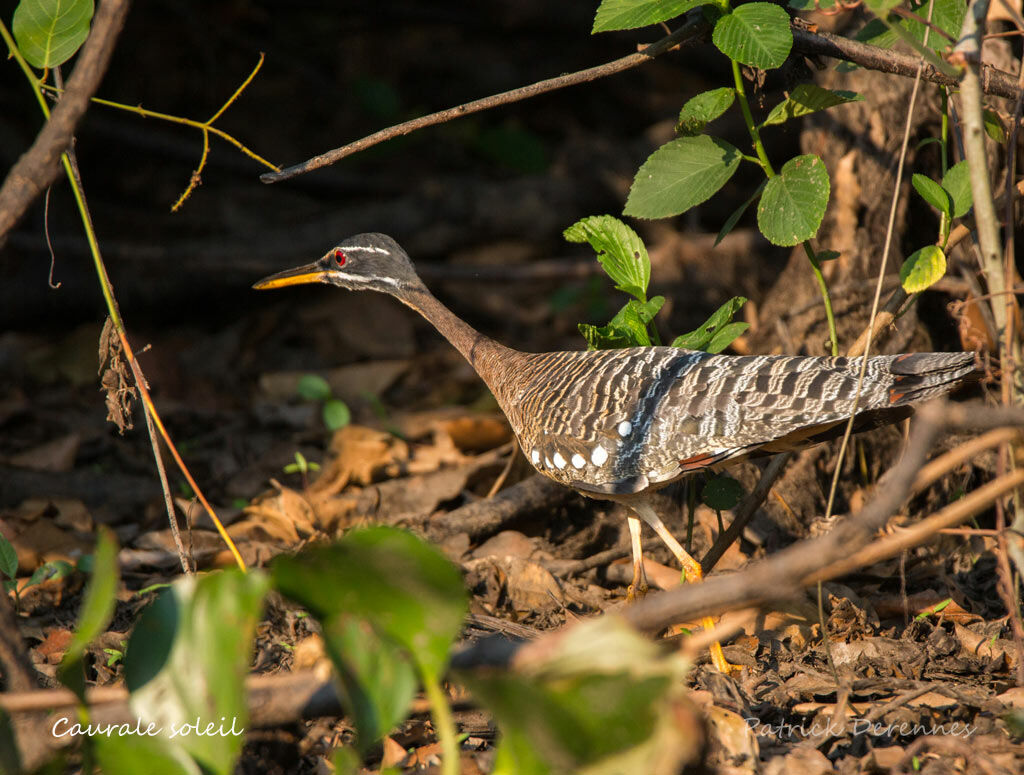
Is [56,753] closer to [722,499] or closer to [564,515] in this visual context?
[722,499]

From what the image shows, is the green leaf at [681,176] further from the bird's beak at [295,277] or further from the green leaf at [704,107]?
the bird's beak at [295,277]

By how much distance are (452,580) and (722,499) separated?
2.20 meters

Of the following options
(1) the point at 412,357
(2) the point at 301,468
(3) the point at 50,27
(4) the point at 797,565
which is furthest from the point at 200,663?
(1) the point at 412,357

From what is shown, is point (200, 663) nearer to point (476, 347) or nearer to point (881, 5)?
point (881, 5)

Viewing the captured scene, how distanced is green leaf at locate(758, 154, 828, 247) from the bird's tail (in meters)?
0.59

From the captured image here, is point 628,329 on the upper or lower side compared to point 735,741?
upper

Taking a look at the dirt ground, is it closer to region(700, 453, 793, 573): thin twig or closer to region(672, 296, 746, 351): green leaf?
region(700, 453, 793, 573): thin twig

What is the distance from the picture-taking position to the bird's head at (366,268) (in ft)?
17.9

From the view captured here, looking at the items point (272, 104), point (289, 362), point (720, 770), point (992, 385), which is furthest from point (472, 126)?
point (720, 770)

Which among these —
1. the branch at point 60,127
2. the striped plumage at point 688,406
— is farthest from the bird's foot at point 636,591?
the branch at point 60,127

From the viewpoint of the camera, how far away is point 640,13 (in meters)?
3.16

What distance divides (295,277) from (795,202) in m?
2.96

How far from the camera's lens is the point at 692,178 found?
140 inches

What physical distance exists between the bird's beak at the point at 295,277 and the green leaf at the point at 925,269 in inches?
128
